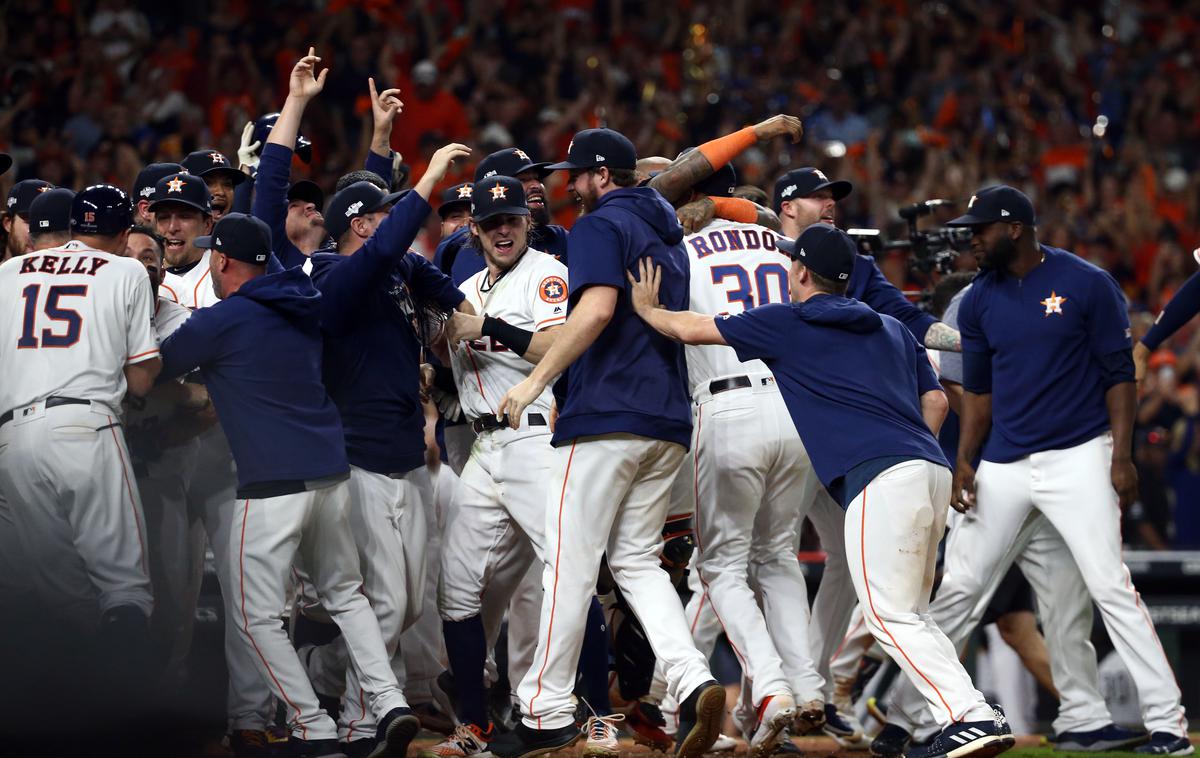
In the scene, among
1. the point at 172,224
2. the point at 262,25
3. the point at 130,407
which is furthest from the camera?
the point at 262,25

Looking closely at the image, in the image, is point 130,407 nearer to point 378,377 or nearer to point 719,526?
point 378,377

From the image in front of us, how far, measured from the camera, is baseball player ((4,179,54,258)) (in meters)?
6.36

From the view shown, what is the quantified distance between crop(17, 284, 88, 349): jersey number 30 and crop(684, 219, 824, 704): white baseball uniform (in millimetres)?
2443

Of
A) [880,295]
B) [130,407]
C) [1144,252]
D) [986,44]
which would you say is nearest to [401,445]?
[130,407]

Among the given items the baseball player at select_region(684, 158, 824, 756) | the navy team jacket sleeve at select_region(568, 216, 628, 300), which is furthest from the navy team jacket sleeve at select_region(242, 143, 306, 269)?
the baseball player at select_region(684, 158, 824, 756)

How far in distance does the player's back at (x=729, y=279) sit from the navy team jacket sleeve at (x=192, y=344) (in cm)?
196

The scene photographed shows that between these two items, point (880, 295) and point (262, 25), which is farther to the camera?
point (262, 25)

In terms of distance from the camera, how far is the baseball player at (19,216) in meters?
6.36

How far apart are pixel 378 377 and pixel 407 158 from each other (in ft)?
20.6

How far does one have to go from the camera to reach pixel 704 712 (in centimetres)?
517

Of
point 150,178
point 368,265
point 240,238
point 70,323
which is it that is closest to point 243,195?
point 150,178

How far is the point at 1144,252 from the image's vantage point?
13523 millimetres

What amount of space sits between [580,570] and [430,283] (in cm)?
137

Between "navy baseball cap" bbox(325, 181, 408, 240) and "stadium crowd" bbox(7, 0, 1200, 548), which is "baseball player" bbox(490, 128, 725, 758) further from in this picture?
"stadium crowd" bbox(7, 0, 1200, 548)
